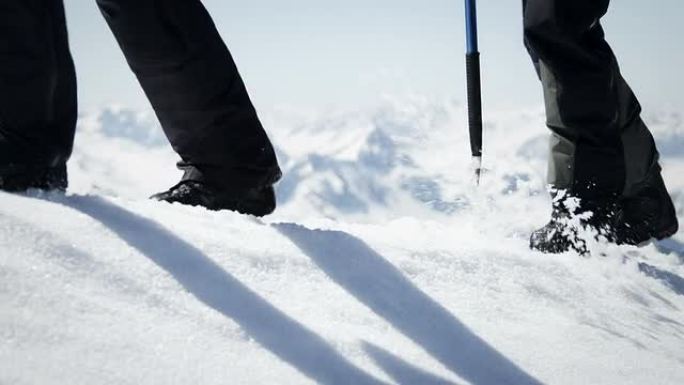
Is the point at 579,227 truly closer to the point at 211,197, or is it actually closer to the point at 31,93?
the point at 211,197

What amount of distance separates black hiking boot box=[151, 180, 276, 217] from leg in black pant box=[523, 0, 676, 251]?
3.78 ft

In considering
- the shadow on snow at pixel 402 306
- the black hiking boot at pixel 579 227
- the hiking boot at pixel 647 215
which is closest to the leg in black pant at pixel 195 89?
the shadow on snow at pixel 402 306

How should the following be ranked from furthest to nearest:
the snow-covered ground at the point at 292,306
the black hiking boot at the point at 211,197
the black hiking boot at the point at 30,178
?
1. the black hiking boot at the point at 211,197
2. the black hiking boot at the point at 30,178
3. the snow-covered ground at the point at 292,306

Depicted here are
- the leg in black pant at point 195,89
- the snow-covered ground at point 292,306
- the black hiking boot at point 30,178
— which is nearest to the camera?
the snow-covered ground at point 292,306

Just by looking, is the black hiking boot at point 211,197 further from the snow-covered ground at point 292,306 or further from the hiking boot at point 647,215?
the hiking boot at point 647,215

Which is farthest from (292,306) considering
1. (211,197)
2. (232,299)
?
(211,197)

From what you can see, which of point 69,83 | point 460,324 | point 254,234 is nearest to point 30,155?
point 69,83

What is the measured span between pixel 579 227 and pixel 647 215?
13.5 inches

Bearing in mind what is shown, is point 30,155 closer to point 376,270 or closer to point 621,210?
point 376,270

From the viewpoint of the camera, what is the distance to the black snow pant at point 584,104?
2.04 m

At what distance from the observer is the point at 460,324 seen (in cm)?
137

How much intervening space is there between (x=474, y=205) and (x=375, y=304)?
120cm

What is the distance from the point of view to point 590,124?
2.13 metres

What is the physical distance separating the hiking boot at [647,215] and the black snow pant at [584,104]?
0.17 ft
